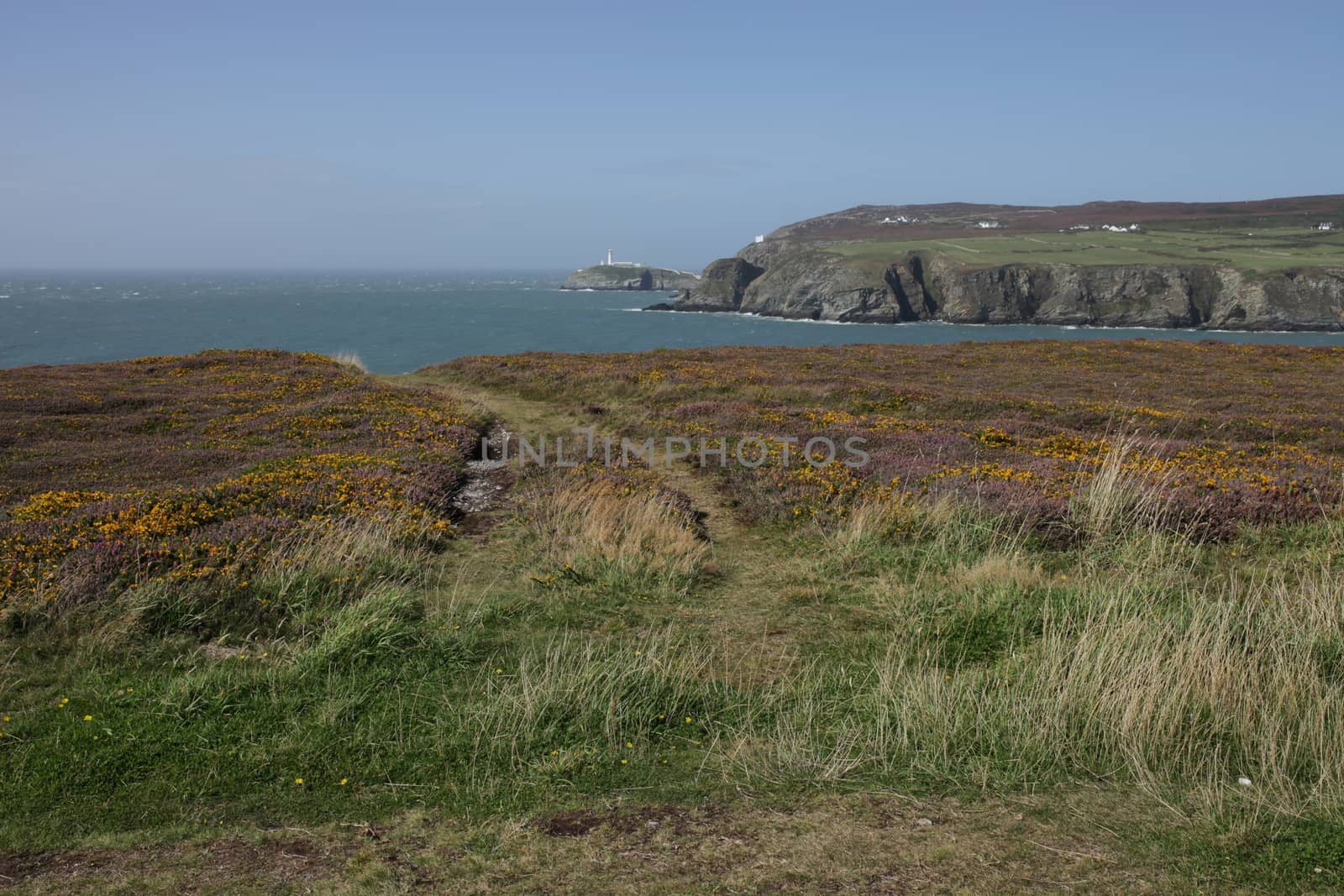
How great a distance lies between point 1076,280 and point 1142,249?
30.3 m

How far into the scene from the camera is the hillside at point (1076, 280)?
123 meters

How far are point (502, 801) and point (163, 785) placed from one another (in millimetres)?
2524

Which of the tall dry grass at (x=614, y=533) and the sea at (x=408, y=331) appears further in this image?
the sea at (x=408, y=331)

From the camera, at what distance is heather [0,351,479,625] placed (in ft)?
29.8

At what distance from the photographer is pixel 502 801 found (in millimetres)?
5652

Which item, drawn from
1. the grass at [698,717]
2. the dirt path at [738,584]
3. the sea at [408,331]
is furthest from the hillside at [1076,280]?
the grass at [698,717]

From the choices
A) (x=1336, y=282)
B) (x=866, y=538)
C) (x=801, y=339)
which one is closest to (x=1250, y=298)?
(x=1336, y=282)

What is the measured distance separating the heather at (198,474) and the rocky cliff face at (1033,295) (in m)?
130

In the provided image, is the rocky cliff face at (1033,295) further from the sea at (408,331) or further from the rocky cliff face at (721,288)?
the sea at (408,331)

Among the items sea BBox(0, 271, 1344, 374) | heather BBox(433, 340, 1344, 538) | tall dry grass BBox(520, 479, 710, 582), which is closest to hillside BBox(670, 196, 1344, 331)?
sea BBox(0, 271, 1344, 374)

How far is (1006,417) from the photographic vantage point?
20891 millimetres

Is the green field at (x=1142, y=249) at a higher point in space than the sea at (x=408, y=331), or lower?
higher

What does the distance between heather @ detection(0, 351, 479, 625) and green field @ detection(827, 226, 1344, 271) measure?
486 feet

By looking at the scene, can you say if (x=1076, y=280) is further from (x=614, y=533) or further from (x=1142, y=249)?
(x=614, y=533)
